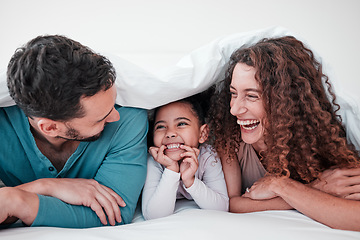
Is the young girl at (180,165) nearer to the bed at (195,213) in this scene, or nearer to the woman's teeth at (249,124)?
the bed at (195,213)

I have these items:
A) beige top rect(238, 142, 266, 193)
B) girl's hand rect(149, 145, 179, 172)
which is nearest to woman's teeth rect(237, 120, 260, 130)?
beige top rect(238, 142, 266, 193)

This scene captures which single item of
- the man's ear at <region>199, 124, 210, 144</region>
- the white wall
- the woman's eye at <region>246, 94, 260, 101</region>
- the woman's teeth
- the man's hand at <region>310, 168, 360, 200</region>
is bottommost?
the man's hand at <region>310, 168, 360, 200</region>

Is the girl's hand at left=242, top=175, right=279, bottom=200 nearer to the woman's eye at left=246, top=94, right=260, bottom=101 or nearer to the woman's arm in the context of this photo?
the woman's arm

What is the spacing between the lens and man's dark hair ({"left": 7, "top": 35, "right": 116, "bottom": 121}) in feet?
3.21

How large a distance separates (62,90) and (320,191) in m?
0.93

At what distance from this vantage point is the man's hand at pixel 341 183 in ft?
3.73

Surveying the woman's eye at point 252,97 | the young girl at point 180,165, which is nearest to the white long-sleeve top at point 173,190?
the young girl at point 180,165

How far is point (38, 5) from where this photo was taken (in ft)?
8.29

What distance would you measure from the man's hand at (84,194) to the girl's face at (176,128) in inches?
12.0

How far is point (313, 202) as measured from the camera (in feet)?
3.67

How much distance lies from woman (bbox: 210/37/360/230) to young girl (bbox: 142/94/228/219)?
15 cm

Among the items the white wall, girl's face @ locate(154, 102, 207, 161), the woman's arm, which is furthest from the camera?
the white wall

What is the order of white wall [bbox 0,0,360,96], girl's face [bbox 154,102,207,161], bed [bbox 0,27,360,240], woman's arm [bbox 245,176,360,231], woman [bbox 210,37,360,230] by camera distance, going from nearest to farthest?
bed [bbox 0,27,360,240] < woman's arm [bbox 245,176,360,231] < woman [bbox 210,37,360,230] < girl's face [bbox 154,102,207,161] < white wall [bbox 0,0,360,96]

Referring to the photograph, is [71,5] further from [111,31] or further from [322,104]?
[322,104]
